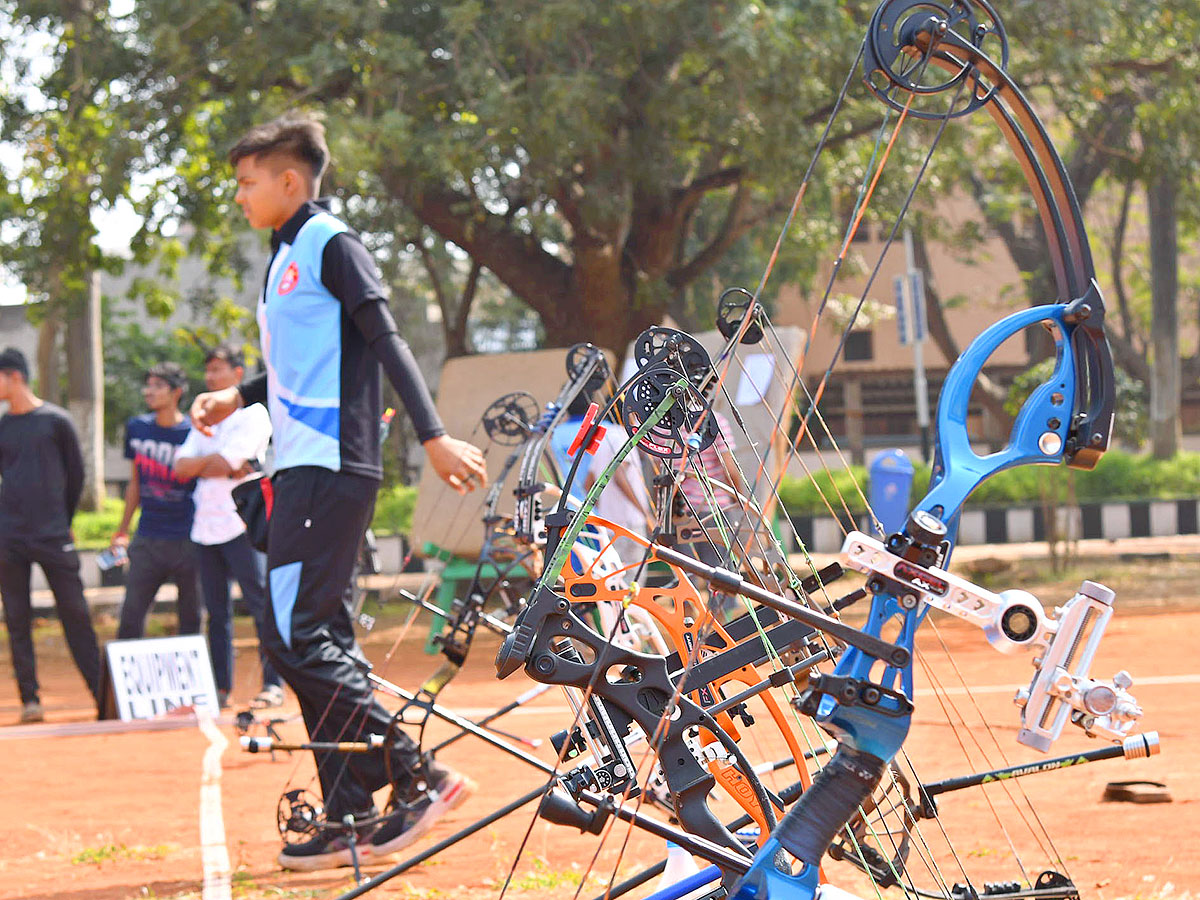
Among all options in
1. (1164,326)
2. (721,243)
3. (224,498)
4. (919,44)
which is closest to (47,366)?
(721,243)

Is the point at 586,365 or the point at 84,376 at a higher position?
the point at 586,365

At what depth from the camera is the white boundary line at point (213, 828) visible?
3.97 meters

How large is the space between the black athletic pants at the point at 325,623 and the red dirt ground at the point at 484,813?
178mm

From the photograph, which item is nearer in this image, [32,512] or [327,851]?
[327,851]

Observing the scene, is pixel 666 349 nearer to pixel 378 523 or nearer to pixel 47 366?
pixel 378 523

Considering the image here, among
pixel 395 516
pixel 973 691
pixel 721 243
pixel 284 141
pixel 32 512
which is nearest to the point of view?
pixel 284 141

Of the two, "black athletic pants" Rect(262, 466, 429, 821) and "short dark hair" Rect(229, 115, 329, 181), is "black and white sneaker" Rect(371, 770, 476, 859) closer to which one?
"black athletic pants" Rect(262, 466, 429, 821)

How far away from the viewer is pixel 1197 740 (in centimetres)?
582

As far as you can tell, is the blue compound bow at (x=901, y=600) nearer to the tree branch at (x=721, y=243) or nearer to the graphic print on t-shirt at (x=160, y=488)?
the graphic print on t-shirt at (x=160, y=488)

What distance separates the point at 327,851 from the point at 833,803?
2.44 metres

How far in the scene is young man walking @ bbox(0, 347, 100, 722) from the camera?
8023 millimetres

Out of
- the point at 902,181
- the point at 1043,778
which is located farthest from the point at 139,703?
the point at 902,181

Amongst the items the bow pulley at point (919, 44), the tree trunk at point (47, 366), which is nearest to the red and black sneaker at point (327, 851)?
the bow pulley at point (919, 44)

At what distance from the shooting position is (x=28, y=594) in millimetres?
8227
